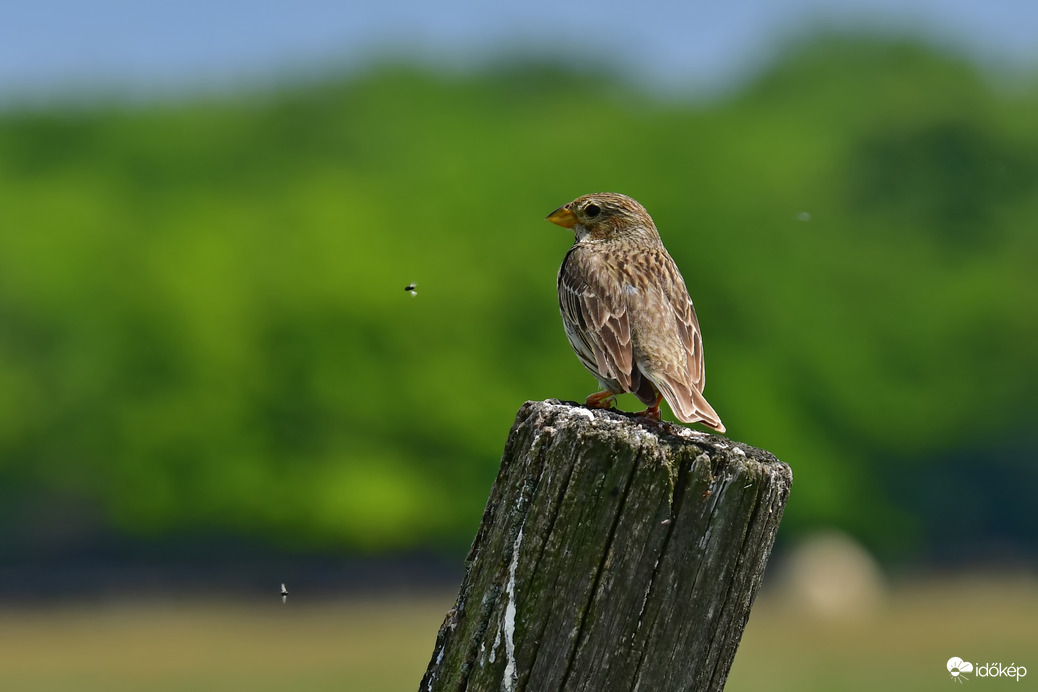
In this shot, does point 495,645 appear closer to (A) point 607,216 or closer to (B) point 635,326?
(B) point 635,326

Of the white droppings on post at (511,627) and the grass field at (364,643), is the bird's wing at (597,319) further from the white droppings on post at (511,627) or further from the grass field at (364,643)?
the grass field at (364,643)

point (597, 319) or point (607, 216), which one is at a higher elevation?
point (607, 216)

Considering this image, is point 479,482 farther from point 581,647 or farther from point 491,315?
point 581,647

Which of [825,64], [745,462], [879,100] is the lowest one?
[745,462]

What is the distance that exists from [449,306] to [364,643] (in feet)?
75.2

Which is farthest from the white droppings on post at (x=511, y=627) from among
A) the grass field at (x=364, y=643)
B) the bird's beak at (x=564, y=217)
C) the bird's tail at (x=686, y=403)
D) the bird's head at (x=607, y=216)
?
the grass field at (x=364, y=643)

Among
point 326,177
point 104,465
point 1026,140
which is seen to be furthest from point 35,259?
point 1026,140

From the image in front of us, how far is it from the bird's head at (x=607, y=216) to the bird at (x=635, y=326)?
0.88 ft

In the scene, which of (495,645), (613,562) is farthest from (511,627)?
(613,562)

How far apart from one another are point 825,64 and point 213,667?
61171 mm

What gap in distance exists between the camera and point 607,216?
1055 cm

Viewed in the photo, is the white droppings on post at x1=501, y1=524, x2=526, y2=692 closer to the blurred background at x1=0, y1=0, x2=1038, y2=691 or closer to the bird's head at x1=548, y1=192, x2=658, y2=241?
the bird's head at x1=548, y1=192, x2=658, y2=241

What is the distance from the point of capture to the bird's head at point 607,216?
10492 mm

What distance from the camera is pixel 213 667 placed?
149 ft
